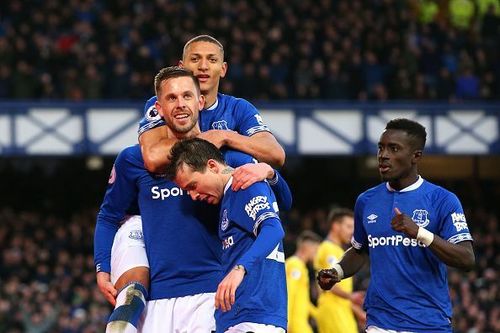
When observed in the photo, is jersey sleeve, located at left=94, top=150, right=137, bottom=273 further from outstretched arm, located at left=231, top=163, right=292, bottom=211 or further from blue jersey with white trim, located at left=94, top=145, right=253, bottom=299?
outstretched arm, located at left=231, top=163, right=292, bottom=211

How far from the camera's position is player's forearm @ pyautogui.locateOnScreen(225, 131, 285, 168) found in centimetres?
713

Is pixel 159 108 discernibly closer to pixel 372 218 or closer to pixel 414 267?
pixel 372 218

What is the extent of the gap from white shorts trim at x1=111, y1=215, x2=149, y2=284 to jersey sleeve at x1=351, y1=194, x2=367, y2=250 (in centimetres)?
143

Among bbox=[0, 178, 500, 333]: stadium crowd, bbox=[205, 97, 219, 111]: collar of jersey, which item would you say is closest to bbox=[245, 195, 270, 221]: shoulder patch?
bbox=[205, 97, 219, 111]: collar of jersey

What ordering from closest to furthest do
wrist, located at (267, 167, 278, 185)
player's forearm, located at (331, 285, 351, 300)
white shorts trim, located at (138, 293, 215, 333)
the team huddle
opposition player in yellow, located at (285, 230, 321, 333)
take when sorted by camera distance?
the team huddle → wrist, located at (267, 167, 278, 185) → white shorts trim, located at (138, 293, 215, 333) → player's forearm, located at (331, 285, 351, 300) → opposition player in yellow, located at (285, 230, 321, 333)

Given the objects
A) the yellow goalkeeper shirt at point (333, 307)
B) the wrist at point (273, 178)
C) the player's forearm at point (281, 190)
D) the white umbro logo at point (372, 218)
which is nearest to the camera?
the wrist at point (273, 178)

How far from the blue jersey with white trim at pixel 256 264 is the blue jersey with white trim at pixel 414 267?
38.7 inches

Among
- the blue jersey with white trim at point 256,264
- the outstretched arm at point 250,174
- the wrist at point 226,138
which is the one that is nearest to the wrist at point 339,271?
the outstretched arm at point 250,174

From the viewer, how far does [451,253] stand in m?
6.93

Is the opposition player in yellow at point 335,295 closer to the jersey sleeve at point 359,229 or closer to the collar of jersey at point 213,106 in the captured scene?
the jersey sleeve at point 359,229

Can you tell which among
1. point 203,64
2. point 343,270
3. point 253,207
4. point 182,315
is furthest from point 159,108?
point 343,270

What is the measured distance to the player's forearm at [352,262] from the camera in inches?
304

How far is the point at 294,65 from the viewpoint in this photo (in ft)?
77.7

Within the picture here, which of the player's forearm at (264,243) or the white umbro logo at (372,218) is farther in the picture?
the white umbro logo at (372,218)
